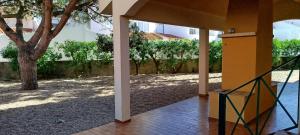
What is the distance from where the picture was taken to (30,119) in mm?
6602

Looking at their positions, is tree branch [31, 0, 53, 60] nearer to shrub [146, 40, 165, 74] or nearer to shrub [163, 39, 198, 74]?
shrub [146, 40, 165, 74]

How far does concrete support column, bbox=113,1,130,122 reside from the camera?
19.7 ft

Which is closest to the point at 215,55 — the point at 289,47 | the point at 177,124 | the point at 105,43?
the point at 289,47

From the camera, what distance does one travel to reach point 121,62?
6059 mm

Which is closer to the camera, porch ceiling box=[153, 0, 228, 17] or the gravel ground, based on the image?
the gravel ground

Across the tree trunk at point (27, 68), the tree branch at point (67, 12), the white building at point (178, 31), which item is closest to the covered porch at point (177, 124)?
the tree branch at point (67, 12)

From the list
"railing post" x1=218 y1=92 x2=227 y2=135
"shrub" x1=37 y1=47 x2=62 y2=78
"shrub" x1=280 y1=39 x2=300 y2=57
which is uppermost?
"shrub" x1=280 y1=39 x2=300 y2=57

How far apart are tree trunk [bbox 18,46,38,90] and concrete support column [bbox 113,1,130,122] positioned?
6.41m

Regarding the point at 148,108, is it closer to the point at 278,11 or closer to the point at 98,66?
the point at 278,11

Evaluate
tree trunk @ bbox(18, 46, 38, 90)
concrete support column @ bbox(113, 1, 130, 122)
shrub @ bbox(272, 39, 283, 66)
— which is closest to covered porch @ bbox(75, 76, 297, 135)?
concrete support column @ bbox(113, 1, 130, 122)

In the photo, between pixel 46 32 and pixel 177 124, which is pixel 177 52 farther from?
pixel 177 124

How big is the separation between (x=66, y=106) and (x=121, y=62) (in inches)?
117

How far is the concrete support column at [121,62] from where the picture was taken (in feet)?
19.7

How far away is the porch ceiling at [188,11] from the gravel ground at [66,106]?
2.53 meters
